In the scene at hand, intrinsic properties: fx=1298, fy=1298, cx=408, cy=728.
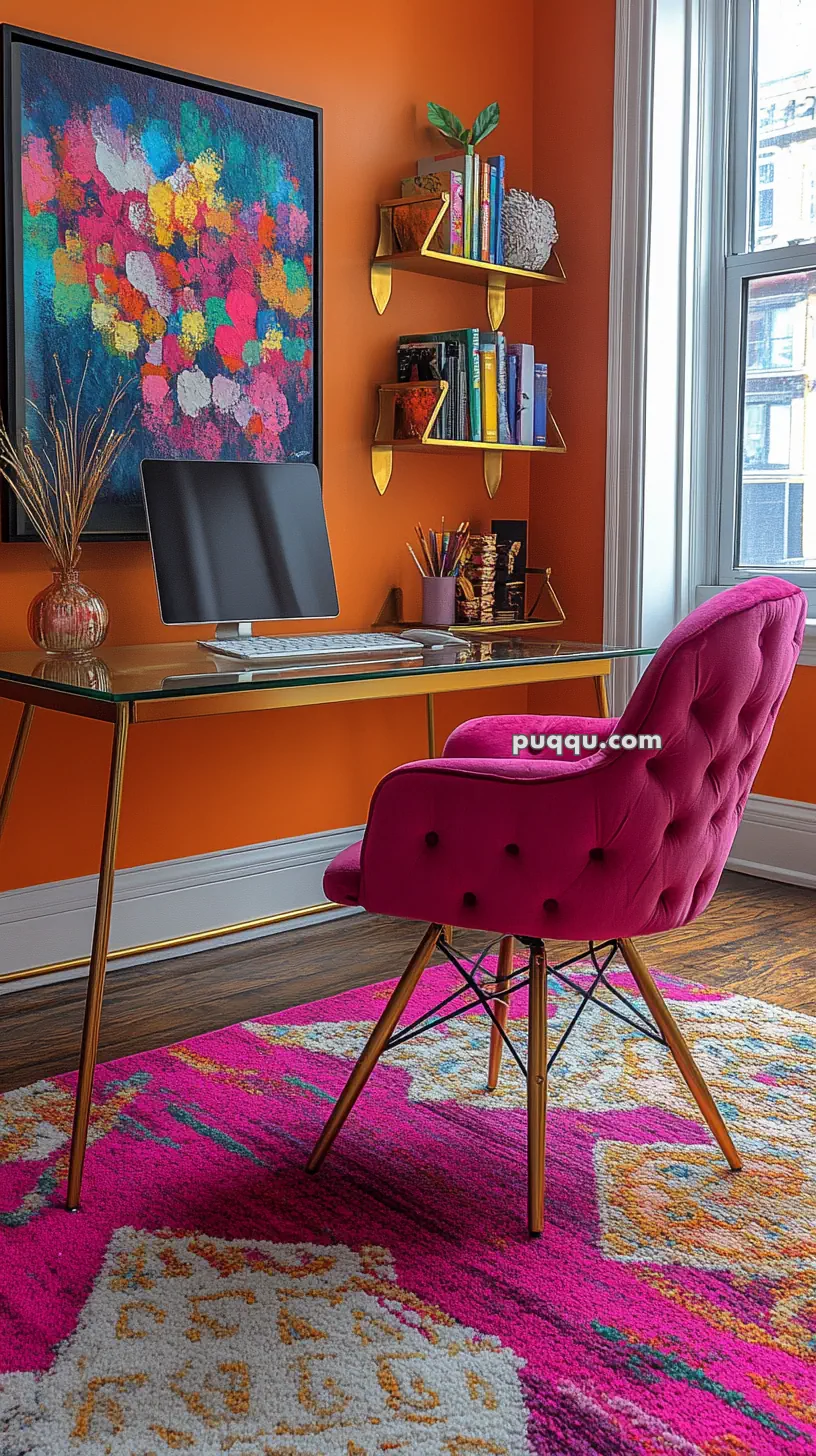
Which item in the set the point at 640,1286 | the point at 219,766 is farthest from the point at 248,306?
the point at 640,1286

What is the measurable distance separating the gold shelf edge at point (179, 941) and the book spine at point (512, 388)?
132cm

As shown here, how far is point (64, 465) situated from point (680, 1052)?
62.8 inches

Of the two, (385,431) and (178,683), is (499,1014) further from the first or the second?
(385,431)

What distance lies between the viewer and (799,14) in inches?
135

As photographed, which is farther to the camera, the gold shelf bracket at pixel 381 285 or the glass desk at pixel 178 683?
the gold shelf bracket at pixel 381 285

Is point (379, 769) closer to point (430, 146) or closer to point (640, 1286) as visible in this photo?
point (430, 146)

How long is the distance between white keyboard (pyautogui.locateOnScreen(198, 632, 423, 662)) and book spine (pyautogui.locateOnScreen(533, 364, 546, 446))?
1.19 m

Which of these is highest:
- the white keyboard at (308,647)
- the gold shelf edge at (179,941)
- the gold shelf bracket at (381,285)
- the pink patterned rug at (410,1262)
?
the gold shelf bracket at (381,285)

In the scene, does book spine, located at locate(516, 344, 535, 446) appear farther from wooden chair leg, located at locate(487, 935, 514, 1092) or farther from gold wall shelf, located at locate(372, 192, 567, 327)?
wooden chair leg, located at locate(487, 935, 514, 1092)

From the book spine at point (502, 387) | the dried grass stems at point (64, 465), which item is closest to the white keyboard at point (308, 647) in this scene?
the dried grass stems at point (64, 465)

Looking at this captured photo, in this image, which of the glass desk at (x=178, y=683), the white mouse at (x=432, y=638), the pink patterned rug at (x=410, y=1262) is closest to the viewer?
the pink patterned rug at (x=410, y=1262)

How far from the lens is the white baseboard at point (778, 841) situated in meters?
3.46

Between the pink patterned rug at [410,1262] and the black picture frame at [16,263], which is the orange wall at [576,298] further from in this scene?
the pink patterned rug at [410,1262]

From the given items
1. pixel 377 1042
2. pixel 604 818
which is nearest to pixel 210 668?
pixel 377 1042
